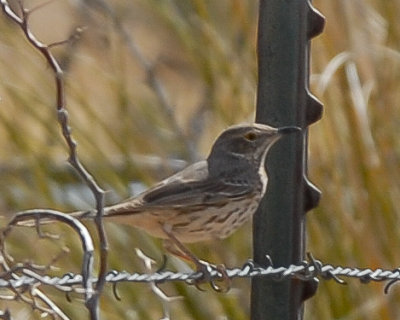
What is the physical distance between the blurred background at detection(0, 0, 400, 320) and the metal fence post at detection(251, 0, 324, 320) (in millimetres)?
1398

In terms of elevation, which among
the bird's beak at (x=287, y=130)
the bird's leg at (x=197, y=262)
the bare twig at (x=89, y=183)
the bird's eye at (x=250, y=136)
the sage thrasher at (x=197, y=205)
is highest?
the bare twig at (x=89, y=183)

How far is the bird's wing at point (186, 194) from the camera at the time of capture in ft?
12.8

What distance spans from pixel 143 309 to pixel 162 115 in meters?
0.93

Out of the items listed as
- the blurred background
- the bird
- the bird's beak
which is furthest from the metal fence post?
the blurred background

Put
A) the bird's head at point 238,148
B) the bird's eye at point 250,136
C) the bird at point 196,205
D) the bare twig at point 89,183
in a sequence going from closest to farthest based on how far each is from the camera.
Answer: the bare twig at point 89,183, the bird at point 196,205, the bird's eye at point 250,136, the bird's head at point 238,148

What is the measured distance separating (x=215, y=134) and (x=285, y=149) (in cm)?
213

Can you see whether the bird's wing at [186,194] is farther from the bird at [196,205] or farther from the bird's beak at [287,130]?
the bird's beak at [287,130]

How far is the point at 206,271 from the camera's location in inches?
139

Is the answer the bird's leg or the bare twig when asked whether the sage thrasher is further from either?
the bare twig

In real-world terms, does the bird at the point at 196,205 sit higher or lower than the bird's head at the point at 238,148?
lower

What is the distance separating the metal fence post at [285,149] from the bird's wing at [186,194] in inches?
24.4

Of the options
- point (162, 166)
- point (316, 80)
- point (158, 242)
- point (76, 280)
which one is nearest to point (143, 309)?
point (158, 242)

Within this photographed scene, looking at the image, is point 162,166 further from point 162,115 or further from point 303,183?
point 303,183

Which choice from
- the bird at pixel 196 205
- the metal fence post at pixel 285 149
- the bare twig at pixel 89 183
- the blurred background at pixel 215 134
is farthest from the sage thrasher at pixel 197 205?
the bare twig at pixel 89 183
